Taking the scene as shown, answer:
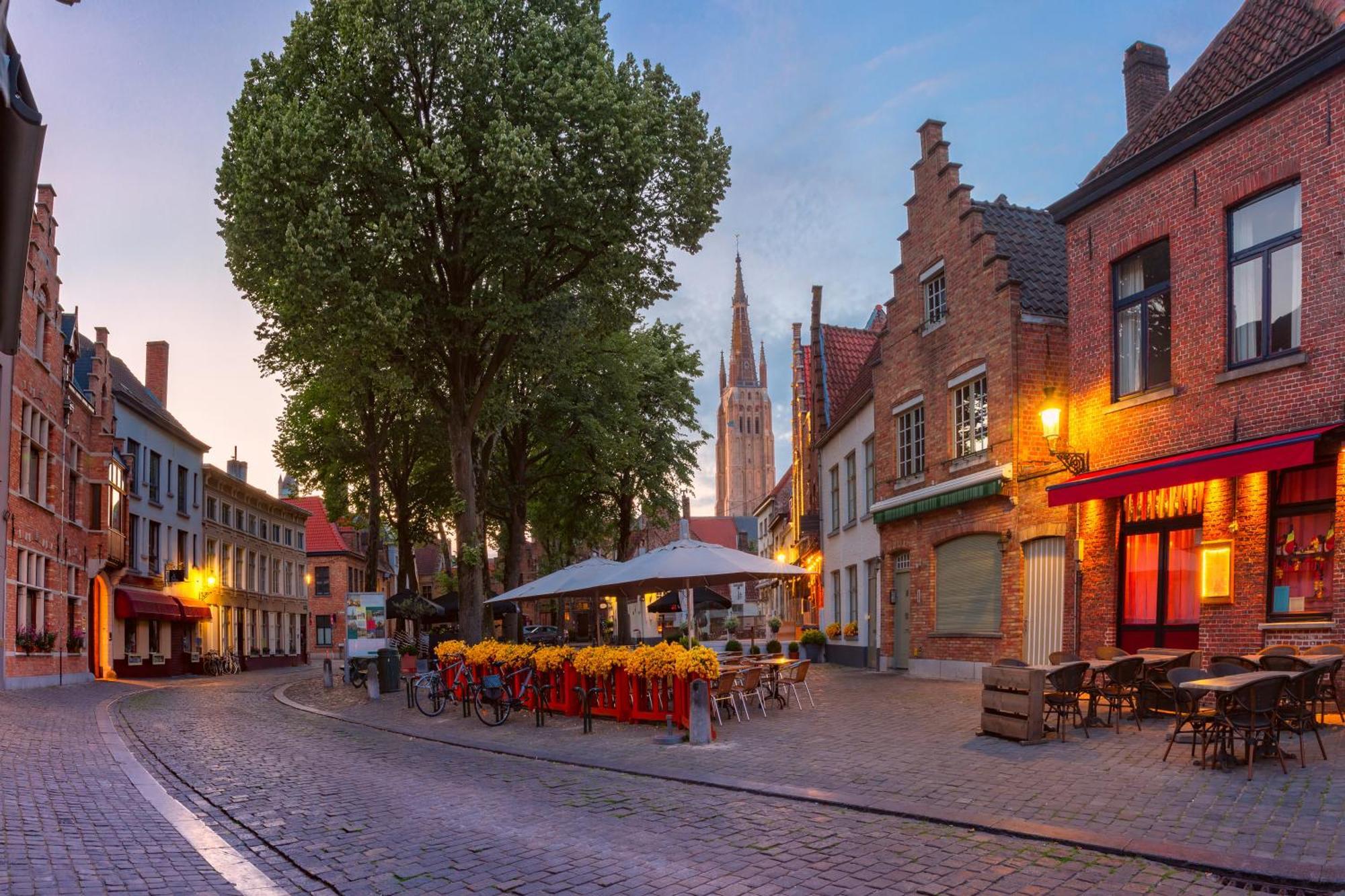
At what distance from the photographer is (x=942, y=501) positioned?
21359 millimetres

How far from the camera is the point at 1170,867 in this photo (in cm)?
648

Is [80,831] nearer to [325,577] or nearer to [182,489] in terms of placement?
[182,489]

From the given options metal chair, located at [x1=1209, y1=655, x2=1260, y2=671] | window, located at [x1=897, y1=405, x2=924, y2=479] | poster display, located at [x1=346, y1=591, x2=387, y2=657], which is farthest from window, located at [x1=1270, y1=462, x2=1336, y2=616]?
poster display, located at [x1=346, y1=591, x2=387, y2=657]

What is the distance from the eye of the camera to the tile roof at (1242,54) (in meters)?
13.2

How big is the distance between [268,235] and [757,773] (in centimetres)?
1411

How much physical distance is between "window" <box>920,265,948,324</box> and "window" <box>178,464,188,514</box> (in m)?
32.2

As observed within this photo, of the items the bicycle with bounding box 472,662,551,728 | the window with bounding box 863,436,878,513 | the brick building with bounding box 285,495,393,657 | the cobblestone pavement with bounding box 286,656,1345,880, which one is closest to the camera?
the cobblestone pavement with bounding box 286,656,1345,880

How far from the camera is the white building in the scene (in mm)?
27656

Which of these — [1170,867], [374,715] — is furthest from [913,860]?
[374,715]

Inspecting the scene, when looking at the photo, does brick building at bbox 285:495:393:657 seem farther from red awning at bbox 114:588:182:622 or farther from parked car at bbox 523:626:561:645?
red awning at bbox 114:588:182:622

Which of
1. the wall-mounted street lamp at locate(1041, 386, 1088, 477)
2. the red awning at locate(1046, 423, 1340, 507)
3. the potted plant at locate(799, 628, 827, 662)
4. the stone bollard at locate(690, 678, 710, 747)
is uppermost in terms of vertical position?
the wall-mounted street lamp at locate(1041, 386, 1088, 477)

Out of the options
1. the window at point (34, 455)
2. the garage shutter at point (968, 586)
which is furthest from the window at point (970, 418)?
the window at point (34, 455)

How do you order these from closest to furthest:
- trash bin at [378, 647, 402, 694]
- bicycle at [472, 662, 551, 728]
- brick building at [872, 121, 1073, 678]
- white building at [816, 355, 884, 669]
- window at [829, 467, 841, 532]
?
bicycle at [472, 662, 551, 728]
brick building at [872, 121, 1073, 678]
trash bin at [378, 647, 402, 694]
white building at [816, 355, 884, 669]
window at [829, 467, 841, 532]

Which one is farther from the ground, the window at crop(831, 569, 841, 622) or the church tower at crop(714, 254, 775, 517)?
the church tower at crop(714, 254, 775, 517)
